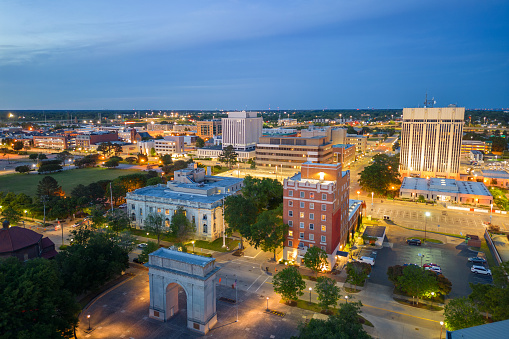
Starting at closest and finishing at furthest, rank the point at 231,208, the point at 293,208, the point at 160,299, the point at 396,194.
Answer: the point at 160,299 → the point at 293,208 → the point at 231,208 → the point at 396,194

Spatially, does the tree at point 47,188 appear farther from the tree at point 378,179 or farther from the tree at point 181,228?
the tree at point 378,179

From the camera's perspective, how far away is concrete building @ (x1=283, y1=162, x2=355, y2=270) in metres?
57.3

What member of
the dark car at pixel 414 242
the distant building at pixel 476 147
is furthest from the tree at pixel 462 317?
the distant building at pixel 476 147

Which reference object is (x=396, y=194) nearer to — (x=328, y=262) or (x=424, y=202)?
(x=424, y=202)

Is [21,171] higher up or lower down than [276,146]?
lower down

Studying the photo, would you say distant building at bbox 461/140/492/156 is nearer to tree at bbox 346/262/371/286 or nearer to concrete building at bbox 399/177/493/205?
concrete building at bbox 399/177/493/205

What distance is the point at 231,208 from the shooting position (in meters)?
65.7

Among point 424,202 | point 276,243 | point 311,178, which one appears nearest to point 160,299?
point 276,243

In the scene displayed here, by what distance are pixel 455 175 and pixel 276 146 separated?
76326 millimetres

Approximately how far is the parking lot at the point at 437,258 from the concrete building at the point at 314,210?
872 centimetres

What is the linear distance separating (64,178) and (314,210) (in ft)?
409

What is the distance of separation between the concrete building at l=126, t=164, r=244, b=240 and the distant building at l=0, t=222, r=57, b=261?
24220mm

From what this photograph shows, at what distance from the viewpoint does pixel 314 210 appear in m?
58.3

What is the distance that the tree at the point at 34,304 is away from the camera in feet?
104
